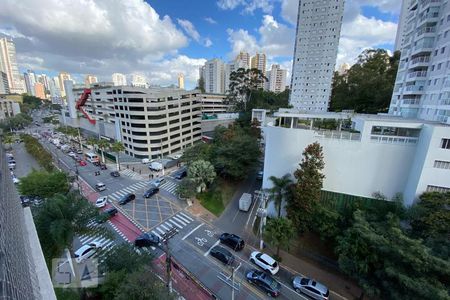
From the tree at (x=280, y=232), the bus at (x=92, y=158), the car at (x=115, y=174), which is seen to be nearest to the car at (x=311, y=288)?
the tree at (x=280, y=232)

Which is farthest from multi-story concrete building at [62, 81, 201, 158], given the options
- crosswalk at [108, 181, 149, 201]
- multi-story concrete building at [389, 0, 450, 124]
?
multi-story concrete building at [389, 0, 450, 124]

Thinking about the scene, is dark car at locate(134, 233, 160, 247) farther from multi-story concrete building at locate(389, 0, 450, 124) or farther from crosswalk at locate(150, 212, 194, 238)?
multi-story concrete building at locate(389, 0, 450, 124)

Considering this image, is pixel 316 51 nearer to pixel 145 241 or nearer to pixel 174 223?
pixel 174 223

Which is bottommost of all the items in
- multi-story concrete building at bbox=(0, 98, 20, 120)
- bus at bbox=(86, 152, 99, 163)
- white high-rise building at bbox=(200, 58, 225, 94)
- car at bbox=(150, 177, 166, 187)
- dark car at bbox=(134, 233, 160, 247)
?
dark car at bbox=(134, 233, 160, 247)

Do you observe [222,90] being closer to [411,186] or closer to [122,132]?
[122,132]

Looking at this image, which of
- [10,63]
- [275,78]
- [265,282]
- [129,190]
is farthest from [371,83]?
[10,63]

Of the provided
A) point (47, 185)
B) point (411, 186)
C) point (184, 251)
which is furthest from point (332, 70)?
point (47, 185)
